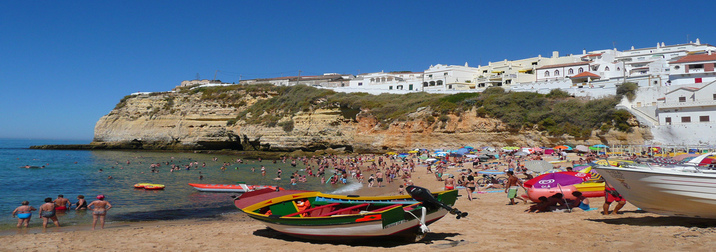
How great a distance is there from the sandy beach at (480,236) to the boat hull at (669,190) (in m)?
0.32

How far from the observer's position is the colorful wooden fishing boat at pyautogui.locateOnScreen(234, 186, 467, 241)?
7.32 m

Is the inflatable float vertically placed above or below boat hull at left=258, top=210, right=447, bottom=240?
above

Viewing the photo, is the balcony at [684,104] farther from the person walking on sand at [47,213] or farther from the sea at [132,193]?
the person walking on sand at [47,213]

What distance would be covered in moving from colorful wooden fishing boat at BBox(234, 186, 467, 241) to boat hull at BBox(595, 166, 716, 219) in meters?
2.95

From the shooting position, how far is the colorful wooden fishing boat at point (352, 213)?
732 centimetres

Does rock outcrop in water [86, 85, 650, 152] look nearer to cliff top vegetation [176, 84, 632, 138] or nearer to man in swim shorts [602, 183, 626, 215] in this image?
cliff top vegetation [176, 84, 632, 138]

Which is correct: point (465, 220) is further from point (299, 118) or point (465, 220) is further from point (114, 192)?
point (299, 118)

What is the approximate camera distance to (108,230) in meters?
11.3

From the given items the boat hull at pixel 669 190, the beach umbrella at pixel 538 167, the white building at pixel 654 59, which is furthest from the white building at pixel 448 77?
the boat hull at pixel 669 190

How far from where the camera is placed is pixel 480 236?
8039 mm

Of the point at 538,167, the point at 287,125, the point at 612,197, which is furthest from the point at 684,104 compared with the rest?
the point at 287,125

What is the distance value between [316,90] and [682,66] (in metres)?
38.1

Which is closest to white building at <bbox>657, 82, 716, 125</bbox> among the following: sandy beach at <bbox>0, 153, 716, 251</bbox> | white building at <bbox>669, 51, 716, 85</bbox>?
white building at <bbox>669, 51, 716, 85</bbox>

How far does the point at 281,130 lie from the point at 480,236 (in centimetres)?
4542
